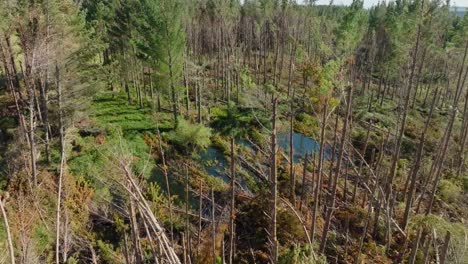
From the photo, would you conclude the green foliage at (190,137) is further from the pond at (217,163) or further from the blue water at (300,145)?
the blue water at (300,145)

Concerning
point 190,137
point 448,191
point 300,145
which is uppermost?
point 190,137

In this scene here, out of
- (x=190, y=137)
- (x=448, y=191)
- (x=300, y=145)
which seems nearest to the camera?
(x=448, y=191)

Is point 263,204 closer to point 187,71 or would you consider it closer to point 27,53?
point 27,53

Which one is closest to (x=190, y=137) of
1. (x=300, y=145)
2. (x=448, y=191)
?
(x=300, y=145)

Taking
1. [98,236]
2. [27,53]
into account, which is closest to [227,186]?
[98,236]

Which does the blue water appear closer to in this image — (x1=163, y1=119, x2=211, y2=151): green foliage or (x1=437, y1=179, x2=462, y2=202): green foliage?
(x1=163, y1=119, x2=211, y2=151): green foliage

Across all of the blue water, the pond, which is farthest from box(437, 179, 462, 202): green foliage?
the pond

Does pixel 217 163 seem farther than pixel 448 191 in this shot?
Yes

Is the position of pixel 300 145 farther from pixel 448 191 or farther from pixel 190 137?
pixel 448 191

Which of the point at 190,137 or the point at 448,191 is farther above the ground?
the point at 190,137
